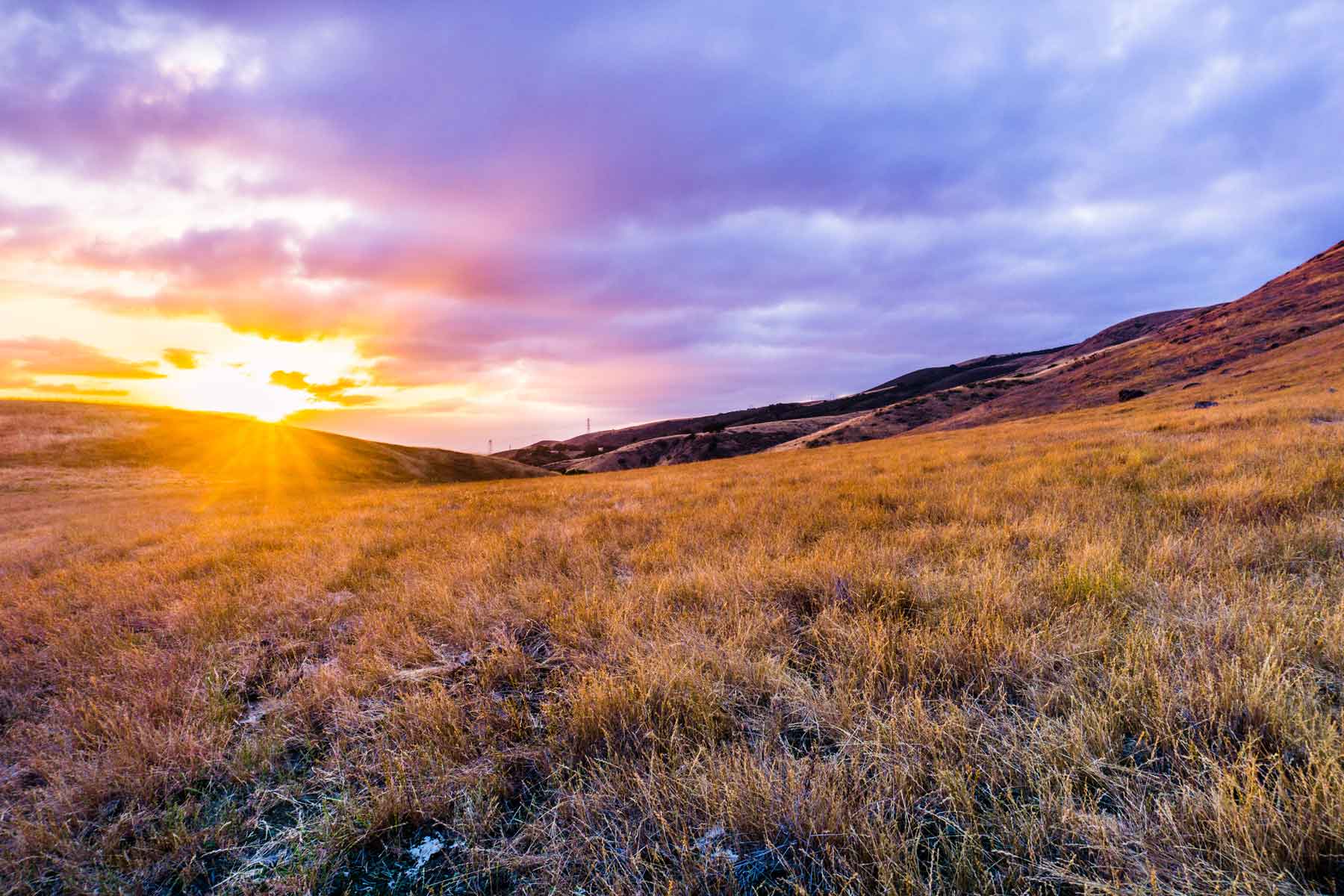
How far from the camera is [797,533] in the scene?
614 centimetres

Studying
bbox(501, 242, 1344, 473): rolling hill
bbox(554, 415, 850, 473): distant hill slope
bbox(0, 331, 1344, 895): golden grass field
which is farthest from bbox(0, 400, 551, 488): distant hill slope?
bbox(0, 331, 1344, 895): golden grass field

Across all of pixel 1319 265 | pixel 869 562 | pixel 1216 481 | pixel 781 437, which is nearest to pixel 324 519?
pixel 869 562

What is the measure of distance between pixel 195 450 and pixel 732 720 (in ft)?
217

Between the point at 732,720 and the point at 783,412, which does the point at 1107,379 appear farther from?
the point at 783,412

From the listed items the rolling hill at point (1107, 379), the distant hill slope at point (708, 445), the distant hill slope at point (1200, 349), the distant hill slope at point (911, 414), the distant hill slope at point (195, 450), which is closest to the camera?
the distant hill slope at point (195, 450)

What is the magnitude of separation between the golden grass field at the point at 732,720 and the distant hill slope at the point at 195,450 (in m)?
43.5

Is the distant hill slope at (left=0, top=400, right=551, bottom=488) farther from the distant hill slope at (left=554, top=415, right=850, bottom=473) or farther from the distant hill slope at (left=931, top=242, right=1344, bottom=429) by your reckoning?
the distant hill slope at (left=931, top=242, right=1344, bottom=429)

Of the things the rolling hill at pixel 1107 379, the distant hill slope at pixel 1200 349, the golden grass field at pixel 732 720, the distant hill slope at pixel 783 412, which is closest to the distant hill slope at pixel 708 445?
the rolling hill at pixel 1107 379

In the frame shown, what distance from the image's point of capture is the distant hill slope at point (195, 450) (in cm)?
4081

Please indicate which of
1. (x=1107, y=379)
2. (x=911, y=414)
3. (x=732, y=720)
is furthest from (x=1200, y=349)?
(x=732, y=720)

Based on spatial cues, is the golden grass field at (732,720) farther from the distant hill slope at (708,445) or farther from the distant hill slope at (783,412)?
the distant hill slope at (783,412)

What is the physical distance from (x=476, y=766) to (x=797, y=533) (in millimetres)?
4539

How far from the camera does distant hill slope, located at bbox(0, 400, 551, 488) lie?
40812mm

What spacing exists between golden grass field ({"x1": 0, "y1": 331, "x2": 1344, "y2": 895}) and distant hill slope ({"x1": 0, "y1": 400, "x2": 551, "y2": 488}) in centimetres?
4348
